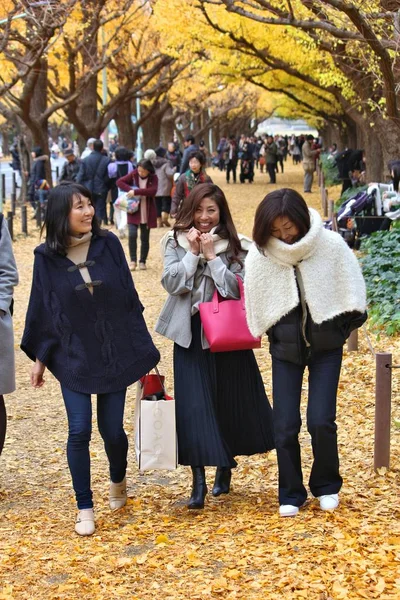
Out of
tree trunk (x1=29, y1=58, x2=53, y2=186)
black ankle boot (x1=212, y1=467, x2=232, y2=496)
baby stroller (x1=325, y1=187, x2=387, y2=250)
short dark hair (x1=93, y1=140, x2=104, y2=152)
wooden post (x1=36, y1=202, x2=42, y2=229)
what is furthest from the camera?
tree trunk (x1=29, y1=58, x2=53, y2=186)

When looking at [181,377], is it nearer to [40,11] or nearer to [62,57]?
[40,11]

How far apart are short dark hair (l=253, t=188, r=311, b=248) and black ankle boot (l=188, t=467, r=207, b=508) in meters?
1.34

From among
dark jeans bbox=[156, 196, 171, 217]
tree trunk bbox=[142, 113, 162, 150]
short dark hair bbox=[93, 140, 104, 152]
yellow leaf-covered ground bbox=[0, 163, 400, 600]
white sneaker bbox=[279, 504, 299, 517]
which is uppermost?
tree trunk bbox=[142, 113, 162, 150]

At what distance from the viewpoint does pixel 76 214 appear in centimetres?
507

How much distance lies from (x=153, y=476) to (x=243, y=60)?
20.7 m

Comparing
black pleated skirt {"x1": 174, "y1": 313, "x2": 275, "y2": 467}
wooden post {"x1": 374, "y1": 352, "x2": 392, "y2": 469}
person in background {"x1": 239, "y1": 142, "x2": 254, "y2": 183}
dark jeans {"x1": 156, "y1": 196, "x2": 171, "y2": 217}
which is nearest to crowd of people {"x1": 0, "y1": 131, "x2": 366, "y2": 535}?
black pleated skirt {"x1": 174, "y1": 313, "x2": 275, "y2": 467}

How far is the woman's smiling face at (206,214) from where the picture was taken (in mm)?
5363

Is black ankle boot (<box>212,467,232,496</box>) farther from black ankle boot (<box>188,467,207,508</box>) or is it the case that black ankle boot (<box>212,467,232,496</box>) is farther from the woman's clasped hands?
the woman's clasped hands

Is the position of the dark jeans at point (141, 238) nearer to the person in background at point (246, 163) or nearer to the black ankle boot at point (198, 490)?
the black ankle boot at point (198, 490)

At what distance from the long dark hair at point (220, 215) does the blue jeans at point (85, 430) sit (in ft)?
3.01

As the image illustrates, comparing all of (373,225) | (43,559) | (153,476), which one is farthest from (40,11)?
(43,559)

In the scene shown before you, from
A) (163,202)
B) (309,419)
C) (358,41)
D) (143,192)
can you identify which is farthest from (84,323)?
(163,202)

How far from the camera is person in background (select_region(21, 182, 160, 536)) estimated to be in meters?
5.11

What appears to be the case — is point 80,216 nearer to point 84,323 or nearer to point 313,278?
point 84,323
